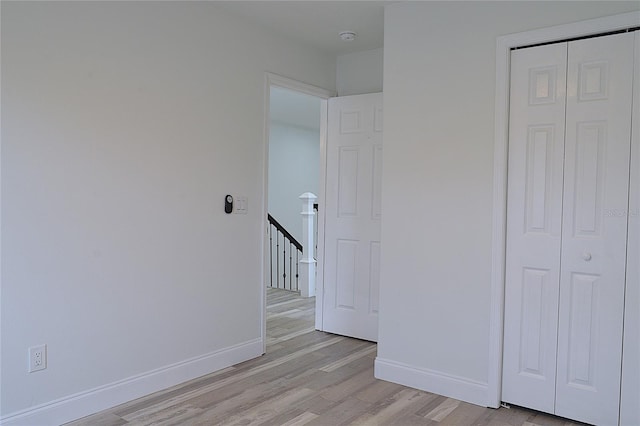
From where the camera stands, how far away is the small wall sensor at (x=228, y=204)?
11.3ft

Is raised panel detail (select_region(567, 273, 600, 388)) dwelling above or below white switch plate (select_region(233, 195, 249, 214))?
below

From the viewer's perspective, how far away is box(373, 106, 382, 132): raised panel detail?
4000 millimetres

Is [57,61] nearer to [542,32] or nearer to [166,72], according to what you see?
[166,72]

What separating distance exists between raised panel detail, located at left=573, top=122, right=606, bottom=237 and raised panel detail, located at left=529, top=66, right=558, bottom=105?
0.24m

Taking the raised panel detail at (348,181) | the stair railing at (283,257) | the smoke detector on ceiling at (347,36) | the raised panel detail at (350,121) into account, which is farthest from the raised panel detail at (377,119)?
the stair railing at (283,257)

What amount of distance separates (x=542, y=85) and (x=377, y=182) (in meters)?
1.59

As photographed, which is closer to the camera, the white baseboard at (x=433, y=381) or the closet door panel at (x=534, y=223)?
the closet door panel at (x=534, y=223)

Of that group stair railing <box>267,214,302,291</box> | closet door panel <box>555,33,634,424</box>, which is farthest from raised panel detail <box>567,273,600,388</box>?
stair railing <box>267,214,302,291</box>

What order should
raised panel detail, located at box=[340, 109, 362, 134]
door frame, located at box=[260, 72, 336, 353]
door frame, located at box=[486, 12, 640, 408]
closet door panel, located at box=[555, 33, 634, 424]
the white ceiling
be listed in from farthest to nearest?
raised panel detail, located at box=[340, 109, 362, 134], door frame, located at box=[260, 72, 336, 353], the white ceiling, door frame, located at box=[486, 12, 640, 408], closet door panel, located at box=[555, 33, 634, 424]

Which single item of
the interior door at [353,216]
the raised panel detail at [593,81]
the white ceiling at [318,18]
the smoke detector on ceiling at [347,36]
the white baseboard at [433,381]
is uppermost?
the white ceiling at [318,18]

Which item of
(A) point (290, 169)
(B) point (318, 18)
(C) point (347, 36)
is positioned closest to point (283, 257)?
(A) point (290, 169)

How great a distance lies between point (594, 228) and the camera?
2.56 meters

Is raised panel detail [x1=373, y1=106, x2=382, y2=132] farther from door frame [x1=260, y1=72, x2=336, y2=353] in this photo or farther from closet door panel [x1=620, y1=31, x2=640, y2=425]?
closet door panel [x1=620, y1=31, x2=640, y2=425]

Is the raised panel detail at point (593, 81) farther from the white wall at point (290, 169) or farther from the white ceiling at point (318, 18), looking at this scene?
the white wall at point (290, 169)
